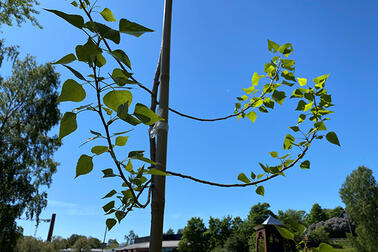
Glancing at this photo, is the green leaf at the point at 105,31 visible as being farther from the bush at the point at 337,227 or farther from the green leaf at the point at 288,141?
the bush at the point at 337,227

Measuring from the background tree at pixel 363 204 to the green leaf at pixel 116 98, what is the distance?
1072 inches

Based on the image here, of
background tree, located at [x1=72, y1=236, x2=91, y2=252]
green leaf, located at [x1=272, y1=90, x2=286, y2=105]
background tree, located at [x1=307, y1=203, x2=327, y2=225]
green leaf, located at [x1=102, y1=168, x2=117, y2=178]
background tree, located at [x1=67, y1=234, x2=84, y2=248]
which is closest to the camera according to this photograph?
green leaf, located at [x1=102, y1=168, x2=117, y2=178]

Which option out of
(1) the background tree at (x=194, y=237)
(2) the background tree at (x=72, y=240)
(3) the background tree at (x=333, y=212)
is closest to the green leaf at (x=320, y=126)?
(1) the background tree at (x=194, y=237)

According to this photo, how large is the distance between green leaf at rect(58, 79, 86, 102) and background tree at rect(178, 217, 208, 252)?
2845cm

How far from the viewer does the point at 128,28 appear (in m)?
0.26

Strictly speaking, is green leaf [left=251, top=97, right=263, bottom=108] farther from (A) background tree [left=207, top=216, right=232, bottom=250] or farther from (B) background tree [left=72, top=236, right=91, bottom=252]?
(B) background tree [left=72, top=236, right=91, bottom=252]

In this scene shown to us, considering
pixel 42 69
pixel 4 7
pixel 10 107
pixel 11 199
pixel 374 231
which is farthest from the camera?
pixel 374 231

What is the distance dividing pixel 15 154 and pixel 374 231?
2694cm

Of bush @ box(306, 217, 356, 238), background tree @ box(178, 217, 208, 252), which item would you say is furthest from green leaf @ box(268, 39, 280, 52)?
bush @ box(306, 217, 356, 238)

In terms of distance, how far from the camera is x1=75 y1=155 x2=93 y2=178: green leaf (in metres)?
0.31

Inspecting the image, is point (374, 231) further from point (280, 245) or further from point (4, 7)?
point (4, 7)

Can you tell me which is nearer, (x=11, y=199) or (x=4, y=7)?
(x=4, y=7)

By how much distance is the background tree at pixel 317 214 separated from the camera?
45375 millimetres

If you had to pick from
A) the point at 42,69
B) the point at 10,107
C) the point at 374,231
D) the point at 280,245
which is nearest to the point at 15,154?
the point at 10,107
